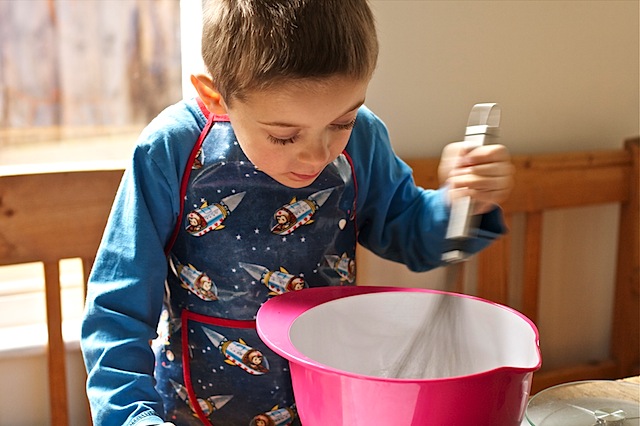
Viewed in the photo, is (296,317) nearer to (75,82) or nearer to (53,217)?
(53,217)

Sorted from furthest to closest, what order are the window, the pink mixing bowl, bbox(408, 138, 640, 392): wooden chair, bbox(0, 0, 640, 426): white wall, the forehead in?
the window < bbox(408, 138, 640, 392): wooden chair < bbox(0, 0, 640, 426): white wall < the forehead < the pink mixing bowl

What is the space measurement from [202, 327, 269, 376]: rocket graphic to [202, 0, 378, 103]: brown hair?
0.26 meters

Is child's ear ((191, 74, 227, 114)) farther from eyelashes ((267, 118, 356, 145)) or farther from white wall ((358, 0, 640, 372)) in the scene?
white wall ((358, 0, 640, 372))

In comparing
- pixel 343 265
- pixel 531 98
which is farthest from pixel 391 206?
pixel 531 98

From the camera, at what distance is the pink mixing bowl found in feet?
1.80

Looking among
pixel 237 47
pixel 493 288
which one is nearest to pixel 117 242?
pixel 237 47

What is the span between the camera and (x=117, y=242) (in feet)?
2.48

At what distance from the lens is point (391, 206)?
915 mm

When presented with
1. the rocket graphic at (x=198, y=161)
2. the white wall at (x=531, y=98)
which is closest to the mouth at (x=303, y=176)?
the rocket graphic at (x=198, y=161)

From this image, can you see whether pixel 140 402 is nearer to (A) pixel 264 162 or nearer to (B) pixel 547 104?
(A) pixel 264 162

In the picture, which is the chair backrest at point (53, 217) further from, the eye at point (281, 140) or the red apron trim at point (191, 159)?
the eye at point (281, 140)

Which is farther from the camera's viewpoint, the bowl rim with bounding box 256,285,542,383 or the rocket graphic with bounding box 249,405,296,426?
the rocket graphic with bounding box 249,405,296,426

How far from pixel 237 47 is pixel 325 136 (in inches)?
4.0

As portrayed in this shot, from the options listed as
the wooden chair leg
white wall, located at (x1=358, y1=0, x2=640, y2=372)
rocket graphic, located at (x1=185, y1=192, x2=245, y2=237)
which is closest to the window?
the wooden chair leg
